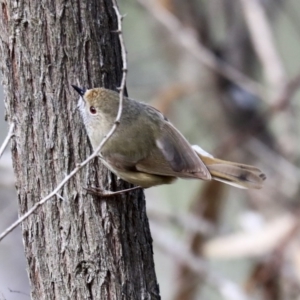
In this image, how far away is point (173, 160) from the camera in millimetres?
2410

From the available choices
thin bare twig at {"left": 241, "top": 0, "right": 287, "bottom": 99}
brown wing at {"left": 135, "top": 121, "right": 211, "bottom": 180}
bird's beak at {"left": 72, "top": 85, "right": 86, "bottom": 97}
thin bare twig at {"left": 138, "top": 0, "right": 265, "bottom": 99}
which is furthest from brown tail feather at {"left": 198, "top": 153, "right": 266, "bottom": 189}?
thin bare twig at {"left": 241, "top": 0, "right": 287, "bottom": 99}

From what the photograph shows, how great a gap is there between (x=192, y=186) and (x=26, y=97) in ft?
21.8

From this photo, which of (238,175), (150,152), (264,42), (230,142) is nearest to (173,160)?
(150,152)

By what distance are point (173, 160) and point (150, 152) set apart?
99mm

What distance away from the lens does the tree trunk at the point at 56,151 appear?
2035 millimetres

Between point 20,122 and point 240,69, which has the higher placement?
point 240,69

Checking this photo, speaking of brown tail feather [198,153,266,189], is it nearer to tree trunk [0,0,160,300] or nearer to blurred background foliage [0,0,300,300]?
tree trunk [0,0,160,300]

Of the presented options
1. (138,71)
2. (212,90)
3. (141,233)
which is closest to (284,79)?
(212,90)

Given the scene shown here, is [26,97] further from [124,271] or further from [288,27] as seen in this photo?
[288,27]

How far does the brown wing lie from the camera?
2.39 m

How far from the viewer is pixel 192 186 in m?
8.56

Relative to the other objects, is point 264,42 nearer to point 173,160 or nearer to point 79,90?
point 173,160

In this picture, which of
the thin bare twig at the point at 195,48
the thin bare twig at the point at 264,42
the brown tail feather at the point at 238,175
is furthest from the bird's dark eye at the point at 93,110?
the thin bare twig at the point at 264,42

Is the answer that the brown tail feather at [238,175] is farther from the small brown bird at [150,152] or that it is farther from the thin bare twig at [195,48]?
the thin bare twig at [195,48]
